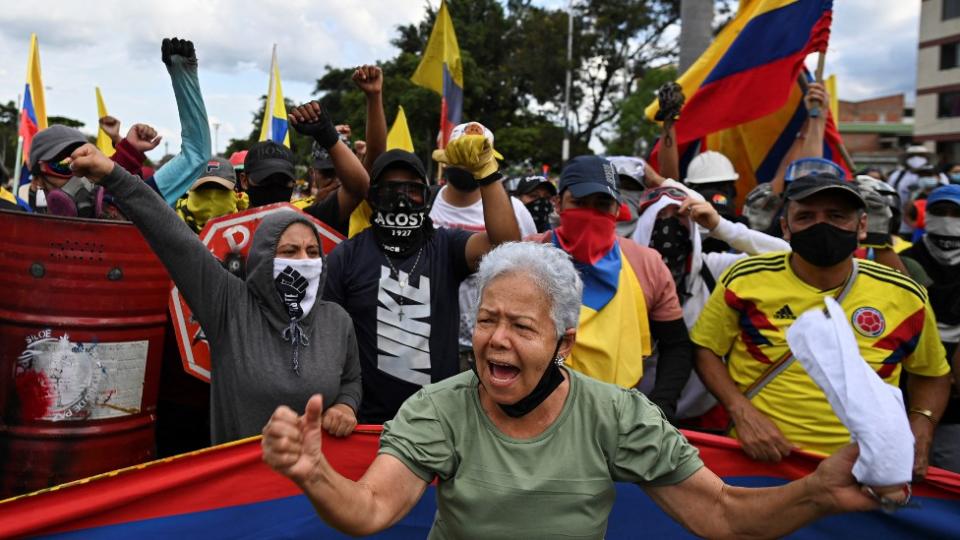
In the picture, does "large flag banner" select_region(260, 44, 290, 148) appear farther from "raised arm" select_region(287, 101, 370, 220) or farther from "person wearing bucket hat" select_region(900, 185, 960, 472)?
"person wearing bucket hat" select_region(900, 185, 960, 472)

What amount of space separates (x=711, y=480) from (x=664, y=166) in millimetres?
3402

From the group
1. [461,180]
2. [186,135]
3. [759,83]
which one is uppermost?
[759,83]

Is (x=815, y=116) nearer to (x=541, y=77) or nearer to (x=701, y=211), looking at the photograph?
(x=701, y=211)

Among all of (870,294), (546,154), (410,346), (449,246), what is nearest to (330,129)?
(449,246)

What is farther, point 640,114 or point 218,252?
point 640,114

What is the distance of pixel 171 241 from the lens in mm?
2652

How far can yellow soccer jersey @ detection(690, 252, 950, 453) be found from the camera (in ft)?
9.40

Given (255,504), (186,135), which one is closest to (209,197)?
(186,135)

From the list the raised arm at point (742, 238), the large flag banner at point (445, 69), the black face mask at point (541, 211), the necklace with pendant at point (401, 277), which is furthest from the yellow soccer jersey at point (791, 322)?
the large flag banner at point (445, 69)

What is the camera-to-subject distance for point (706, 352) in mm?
3199

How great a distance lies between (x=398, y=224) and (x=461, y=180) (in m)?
0.98

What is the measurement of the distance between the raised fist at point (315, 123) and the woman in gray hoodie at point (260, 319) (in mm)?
770

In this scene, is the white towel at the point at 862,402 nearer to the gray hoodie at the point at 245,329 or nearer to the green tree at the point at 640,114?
the gray hoodie at the point at 245,329

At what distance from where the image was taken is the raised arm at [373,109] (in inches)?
153
